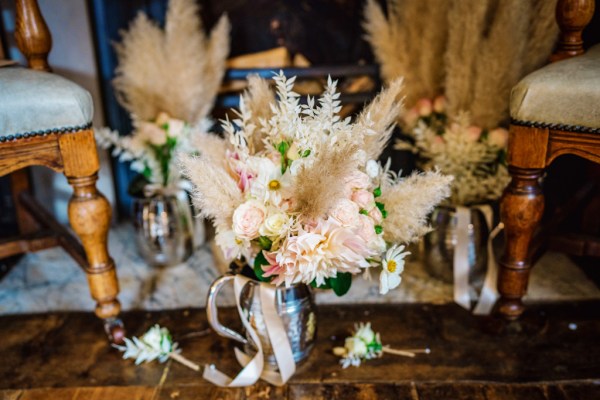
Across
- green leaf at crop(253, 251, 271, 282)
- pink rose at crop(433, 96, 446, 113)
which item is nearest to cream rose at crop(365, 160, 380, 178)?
green leaf at crop(253, 251, 271, 282)

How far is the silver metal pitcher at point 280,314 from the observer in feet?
3.22

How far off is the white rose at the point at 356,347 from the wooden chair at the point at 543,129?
281mm

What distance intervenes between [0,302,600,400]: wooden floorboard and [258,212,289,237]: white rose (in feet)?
1.12

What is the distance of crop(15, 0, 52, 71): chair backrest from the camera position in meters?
1.15

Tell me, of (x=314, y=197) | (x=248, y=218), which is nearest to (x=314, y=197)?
(x=314, y=197)

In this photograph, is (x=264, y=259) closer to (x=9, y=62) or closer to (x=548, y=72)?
(x=548, y=72)

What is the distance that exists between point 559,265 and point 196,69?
1029mm

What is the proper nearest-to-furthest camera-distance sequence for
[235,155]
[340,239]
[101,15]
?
[340,239] < [235,155] < [101,15]

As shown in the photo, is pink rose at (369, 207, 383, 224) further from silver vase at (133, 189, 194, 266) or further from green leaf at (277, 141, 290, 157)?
silver vase at (133, 189, 194, 266)

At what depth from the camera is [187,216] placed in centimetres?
149

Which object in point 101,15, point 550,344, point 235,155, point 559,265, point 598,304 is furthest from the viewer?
point 101,15

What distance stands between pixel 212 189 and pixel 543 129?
555 mm

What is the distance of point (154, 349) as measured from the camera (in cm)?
110

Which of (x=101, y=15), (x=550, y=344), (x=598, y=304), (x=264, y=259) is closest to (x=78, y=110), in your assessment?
(x=264, y=259)
